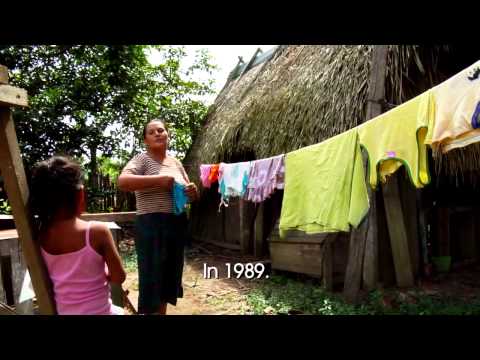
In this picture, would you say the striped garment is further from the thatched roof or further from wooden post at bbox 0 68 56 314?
the thatched roof

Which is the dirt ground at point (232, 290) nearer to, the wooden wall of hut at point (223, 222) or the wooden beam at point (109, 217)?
the wooden wall of hut at point (223, 222)

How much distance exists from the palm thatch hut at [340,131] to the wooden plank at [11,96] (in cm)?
266

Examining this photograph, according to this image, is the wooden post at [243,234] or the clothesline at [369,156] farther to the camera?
the wooden post at [243,234]

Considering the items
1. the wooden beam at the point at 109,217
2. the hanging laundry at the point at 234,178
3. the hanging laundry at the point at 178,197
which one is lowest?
the wooden beam at the point at 109,217

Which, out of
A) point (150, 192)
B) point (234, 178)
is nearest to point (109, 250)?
point (150, 192)

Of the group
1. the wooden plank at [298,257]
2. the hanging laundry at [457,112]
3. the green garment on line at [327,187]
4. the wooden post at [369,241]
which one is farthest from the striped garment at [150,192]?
the wooden plank at [298,257]

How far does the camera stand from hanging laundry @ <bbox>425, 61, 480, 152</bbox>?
5.24 feet

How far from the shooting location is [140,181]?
2014 mm

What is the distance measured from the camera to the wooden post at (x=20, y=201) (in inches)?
44.8

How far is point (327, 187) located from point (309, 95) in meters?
2.11
